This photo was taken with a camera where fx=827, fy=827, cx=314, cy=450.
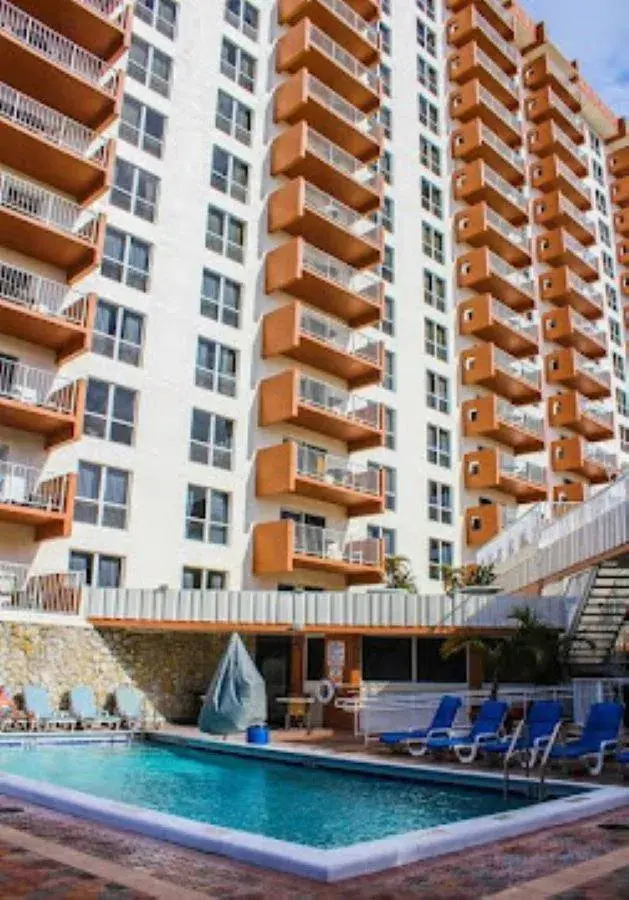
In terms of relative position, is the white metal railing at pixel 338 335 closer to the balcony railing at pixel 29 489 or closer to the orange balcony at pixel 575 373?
the balcony railing at pixel 29 489

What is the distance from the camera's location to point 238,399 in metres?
30.7

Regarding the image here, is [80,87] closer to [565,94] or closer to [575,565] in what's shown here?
[575,565]

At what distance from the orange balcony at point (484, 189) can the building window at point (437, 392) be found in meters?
11.5

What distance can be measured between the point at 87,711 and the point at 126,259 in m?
15.1

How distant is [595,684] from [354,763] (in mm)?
6647

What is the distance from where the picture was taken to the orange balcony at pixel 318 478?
2969cm

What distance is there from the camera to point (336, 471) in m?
32.2

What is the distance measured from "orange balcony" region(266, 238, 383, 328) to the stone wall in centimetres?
1406

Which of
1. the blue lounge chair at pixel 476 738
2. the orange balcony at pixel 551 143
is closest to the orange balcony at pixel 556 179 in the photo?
the orange balcony at pixel 551 143

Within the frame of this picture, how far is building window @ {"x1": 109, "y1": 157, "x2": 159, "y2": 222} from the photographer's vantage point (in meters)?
28.8

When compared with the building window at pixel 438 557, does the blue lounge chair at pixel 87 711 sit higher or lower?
lower

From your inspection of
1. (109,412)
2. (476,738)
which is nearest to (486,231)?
(109,412)

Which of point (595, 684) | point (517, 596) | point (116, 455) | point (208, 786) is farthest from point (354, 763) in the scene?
point (116, 455)

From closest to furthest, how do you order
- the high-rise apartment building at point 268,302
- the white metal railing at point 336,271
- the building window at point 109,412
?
the high-rise apartment building at point 268,302 → the building window at point 109,412 → the white metal railing at point 336,271
